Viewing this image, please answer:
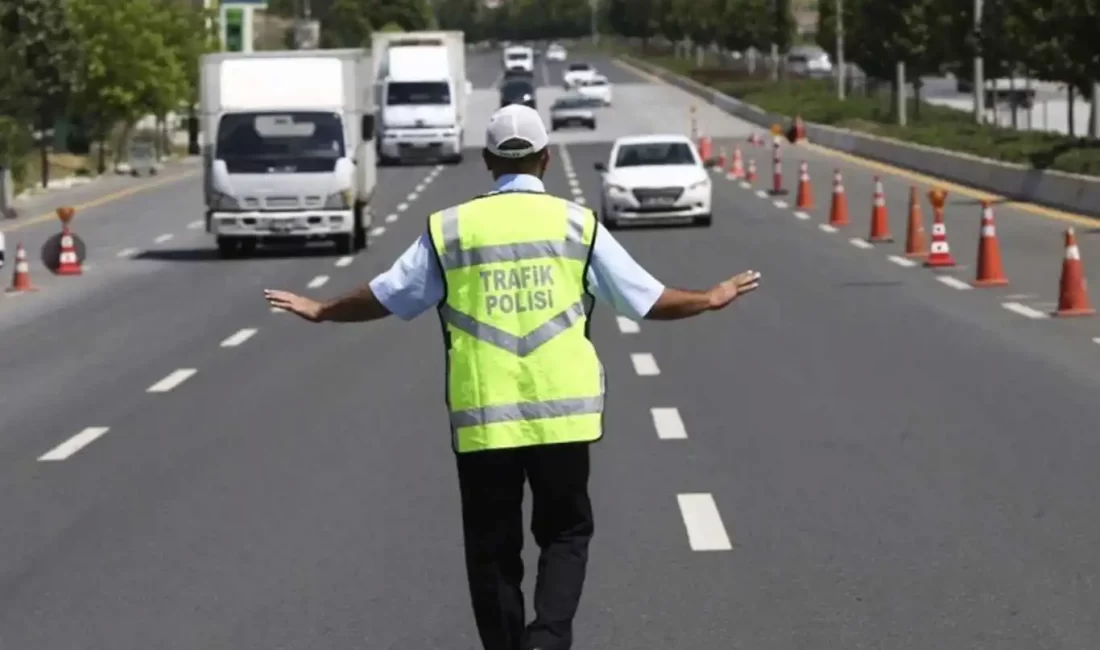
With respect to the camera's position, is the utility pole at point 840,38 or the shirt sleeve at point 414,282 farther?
the utility pole at point 840,38

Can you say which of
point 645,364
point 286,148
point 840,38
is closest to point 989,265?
point 645,364

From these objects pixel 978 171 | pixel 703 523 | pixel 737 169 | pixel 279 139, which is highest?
pixel 279 139

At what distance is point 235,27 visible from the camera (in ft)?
344

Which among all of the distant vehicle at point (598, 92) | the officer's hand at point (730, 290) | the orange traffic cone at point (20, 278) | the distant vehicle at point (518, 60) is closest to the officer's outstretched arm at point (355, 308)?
the officer's hand at point (730, 290)

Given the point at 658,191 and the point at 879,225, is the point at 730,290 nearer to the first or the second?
the point at 879,225

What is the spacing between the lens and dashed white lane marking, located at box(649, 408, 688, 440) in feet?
46.6

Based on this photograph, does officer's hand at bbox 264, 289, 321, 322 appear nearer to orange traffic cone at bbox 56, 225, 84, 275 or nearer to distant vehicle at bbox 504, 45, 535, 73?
orange traffic cone at bbox 56, 225, 84, 275

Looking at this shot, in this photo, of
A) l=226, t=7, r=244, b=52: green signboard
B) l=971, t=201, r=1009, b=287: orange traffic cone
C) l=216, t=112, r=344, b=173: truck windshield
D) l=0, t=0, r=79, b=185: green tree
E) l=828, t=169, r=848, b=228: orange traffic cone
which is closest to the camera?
l=971, t=201, r=1009, b=287: orange traffic cone

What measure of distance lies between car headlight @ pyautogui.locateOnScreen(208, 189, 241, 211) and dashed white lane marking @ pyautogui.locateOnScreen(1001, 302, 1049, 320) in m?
12.5

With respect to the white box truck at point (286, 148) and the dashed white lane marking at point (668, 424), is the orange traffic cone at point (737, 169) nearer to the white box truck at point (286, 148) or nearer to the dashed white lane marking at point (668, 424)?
the white box truck at point (286, 148)

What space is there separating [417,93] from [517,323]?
59.2m

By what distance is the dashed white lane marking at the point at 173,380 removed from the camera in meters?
17.7

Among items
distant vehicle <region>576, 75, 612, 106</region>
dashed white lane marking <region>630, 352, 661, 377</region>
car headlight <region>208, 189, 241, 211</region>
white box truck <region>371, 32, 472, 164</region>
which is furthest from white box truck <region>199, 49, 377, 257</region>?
distant vehicle <region>576, 75, 612, 106</region>

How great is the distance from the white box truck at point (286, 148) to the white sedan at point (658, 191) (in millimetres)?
3684
